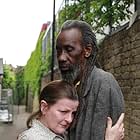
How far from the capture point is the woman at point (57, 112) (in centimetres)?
281

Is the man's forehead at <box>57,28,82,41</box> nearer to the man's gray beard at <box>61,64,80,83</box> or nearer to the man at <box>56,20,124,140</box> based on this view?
the man at <box>56,20,124,140</box>

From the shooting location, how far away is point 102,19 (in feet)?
34.8

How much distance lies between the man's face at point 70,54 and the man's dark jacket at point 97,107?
0.11 metres

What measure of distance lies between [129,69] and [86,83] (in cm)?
561

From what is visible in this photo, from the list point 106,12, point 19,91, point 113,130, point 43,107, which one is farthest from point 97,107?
point 19,91

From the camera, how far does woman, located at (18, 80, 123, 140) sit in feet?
9.23

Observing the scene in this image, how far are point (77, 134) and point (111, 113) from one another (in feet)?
0.73

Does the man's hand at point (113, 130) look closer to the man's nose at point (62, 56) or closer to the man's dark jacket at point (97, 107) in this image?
the man's dark jacket at point (97, 107)

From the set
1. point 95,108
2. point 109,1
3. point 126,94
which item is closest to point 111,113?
point 95,108

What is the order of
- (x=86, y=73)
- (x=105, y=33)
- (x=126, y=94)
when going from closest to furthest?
(x=86, y=73) < (x=126, y=94) < (x=105, y=33)

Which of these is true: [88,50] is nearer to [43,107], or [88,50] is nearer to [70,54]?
[70,54]

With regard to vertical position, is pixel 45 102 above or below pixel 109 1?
below

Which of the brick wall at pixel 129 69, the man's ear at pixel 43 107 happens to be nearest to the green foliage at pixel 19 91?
the brick wall at pixel 129 69

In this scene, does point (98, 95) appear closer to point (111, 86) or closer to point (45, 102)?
point (111, 86)
